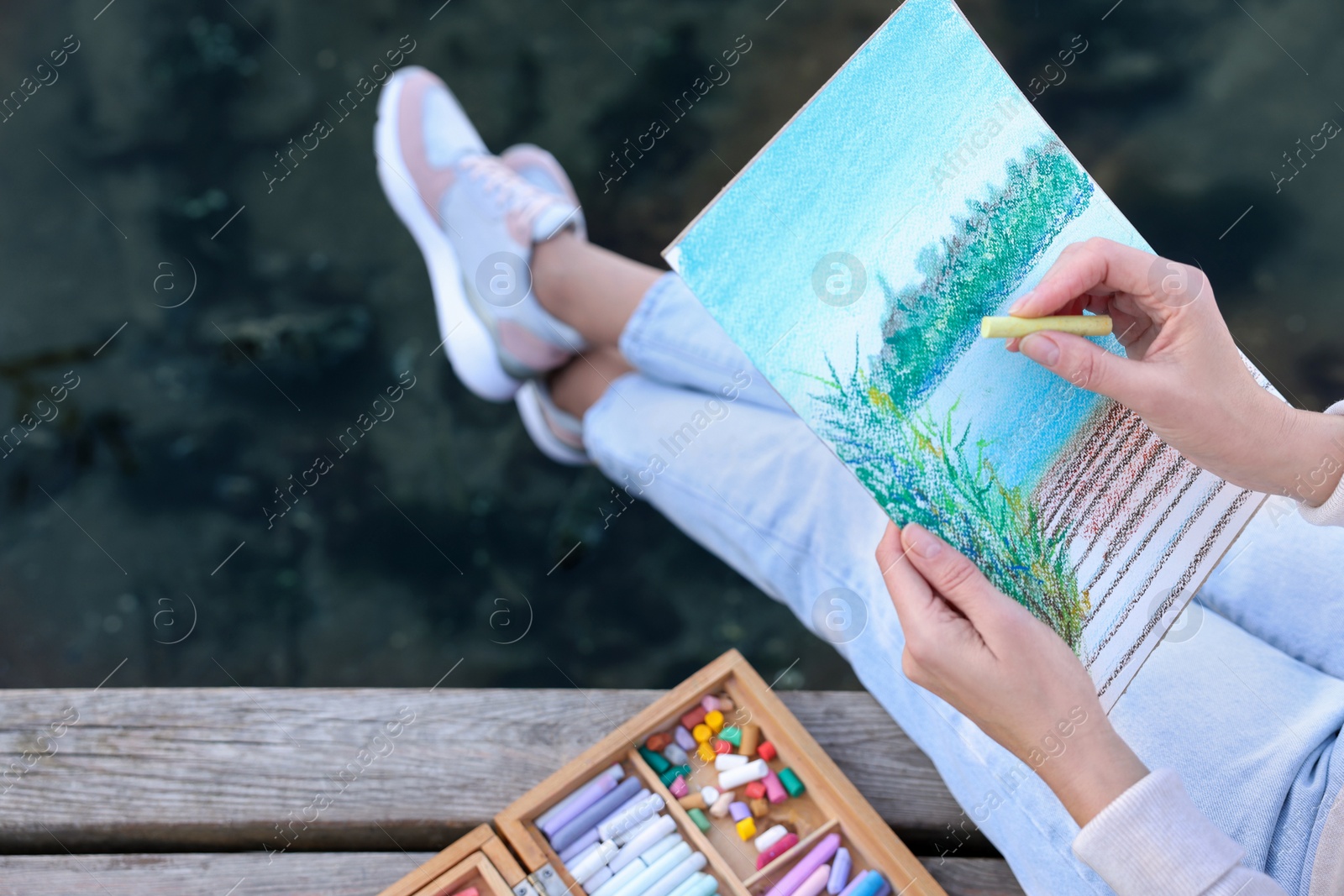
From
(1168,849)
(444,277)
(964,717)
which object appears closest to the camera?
(1168,849)

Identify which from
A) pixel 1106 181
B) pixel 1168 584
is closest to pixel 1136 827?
pixel 1168 584

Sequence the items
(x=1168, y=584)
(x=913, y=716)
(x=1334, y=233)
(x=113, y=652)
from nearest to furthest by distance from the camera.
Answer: (x=1168, y=584) < (x=913, y=716) < (x=113, y=652) < (x=1334, y=233)

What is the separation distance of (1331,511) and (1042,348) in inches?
11.8

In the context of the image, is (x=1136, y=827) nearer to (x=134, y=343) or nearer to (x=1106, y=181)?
(x=1106, y=181)

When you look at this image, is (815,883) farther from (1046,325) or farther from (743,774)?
(1046,325)

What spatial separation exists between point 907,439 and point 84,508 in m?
1.35

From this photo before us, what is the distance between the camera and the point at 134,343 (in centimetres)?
146

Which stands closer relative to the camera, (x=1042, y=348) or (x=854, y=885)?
(x=1042, y=348)

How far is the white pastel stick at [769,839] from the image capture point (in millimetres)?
938

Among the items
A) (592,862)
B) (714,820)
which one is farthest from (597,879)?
(714,820)

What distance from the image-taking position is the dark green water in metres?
1.40

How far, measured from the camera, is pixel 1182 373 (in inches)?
28.1

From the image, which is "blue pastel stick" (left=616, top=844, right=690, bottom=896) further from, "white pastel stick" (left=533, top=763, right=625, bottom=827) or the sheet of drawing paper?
the sheet of drawing paper

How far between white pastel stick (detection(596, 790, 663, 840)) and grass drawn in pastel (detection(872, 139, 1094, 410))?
532mm
